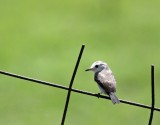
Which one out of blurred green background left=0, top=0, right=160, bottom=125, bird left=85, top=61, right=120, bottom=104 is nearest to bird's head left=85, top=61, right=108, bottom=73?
bird left=85, top=61, right=120, bottom=104

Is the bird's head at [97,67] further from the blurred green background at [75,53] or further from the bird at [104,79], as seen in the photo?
the blurred green background at [75,53]

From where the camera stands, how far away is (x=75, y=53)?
15.0m

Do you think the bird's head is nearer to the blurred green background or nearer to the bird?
the bird

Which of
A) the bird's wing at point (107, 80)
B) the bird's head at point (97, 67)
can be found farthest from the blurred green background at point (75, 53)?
the bird's wing at point (107, 80)

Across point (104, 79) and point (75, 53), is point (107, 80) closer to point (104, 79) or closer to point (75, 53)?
point (104, 79)

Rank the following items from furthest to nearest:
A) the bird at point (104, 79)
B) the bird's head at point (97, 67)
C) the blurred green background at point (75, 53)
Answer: the blurred green background at point (75, 53), the bird's head at point (97, 67), the bird at point (104, 79)

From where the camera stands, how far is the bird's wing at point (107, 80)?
600 cm

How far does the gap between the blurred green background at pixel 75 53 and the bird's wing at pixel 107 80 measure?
489 centimetres

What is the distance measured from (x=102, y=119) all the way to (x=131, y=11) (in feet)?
21.7

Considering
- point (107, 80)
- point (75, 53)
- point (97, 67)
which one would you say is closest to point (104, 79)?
point (107, 80)

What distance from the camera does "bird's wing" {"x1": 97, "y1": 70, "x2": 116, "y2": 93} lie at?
6.00m

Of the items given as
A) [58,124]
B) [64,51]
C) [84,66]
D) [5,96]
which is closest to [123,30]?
[64,51]

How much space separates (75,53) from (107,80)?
348 inches

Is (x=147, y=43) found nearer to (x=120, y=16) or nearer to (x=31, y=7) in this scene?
(x=120, y=16)
